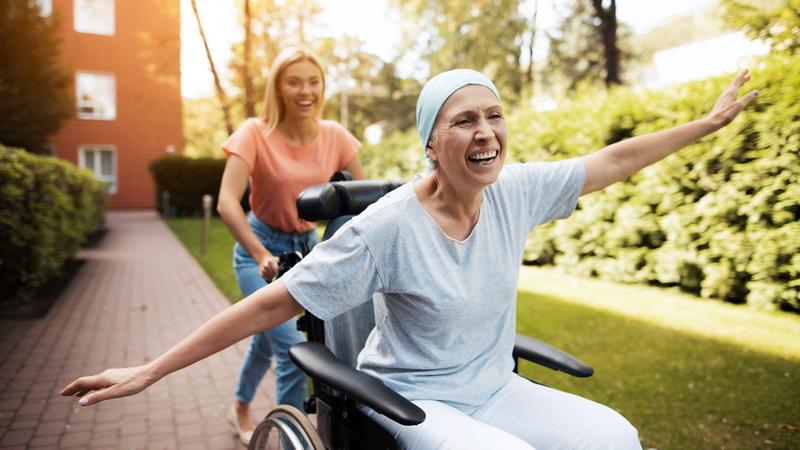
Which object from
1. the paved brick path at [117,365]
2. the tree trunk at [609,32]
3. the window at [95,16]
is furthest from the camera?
the window at [95,16]

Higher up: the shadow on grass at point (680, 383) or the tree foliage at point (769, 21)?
the tree foliage at point (769, 21)

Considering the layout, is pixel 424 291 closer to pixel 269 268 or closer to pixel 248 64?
pixel 269 268

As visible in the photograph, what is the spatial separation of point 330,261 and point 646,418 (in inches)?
101

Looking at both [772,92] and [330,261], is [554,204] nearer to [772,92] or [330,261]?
[330,261]

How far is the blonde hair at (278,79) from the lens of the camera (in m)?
2.78

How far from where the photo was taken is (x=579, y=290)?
7.04 metres

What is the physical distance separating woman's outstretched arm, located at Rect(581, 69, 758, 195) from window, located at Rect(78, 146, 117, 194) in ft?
85.8

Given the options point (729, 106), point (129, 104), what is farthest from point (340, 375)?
point (129, 104)

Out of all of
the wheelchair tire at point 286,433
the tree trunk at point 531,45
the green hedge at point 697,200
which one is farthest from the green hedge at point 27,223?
the tree trunk at point 531,45

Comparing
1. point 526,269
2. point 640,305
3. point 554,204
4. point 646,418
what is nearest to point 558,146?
point 526,269

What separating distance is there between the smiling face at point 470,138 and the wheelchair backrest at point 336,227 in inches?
18.1

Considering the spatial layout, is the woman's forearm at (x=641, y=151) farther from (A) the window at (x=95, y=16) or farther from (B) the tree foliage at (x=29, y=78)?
(A) the window at (x=95, y=16)

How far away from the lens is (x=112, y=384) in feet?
5.48

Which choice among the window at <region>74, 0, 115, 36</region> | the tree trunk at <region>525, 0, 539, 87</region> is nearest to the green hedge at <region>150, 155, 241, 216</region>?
the window at <region>74, 0, 115, 36</region>
